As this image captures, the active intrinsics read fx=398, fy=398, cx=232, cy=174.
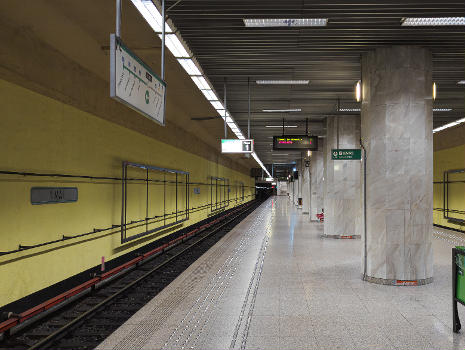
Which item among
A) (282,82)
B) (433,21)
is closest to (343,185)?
(282,82)

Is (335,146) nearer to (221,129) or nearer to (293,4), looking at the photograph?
(221,129)

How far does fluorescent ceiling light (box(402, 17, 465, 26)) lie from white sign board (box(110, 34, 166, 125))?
12.4ft

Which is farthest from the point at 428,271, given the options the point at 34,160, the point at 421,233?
the point at 34,160

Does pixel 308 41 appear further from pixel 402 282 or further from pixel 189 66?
pixel 402 282

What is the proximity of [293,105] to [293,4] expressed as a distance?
264 inches

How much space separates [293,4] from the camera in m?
5.27

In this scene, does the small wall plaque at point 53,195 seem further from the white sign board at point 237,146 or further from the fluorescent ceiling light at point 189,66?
the white sign board at point 237,146

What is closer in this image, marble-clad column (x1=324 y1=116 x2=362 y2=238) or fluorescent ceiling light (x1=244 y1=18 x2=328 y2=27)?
fluorescent ceiling light (x1=244 y1=18 x2=328 y2=27)

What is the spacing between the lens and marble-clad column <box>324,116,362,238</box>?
13500 millimetres

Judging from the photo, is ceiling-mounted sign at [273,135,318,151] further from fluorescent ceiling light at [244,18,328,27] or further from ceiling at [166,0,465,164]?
fluorescent ceiling light at [244,18,328,27]

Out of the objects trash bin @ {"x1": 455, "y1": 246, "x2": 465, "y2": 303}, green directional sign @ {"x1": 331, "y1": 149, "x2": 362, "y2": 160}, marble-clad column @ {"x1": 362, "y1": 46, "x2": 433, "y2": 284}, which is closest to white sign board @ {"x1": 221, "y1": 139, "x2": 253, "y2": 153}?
green directional sign @ {"x1": 331, "y1": 149, "x2": 362, "y2": 160}

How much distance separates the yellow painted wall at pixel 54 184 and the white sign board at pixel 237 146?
91.5 inches

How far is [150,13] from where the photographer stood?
5352 mm

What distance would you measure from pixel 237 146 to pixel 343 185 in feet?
16.9
